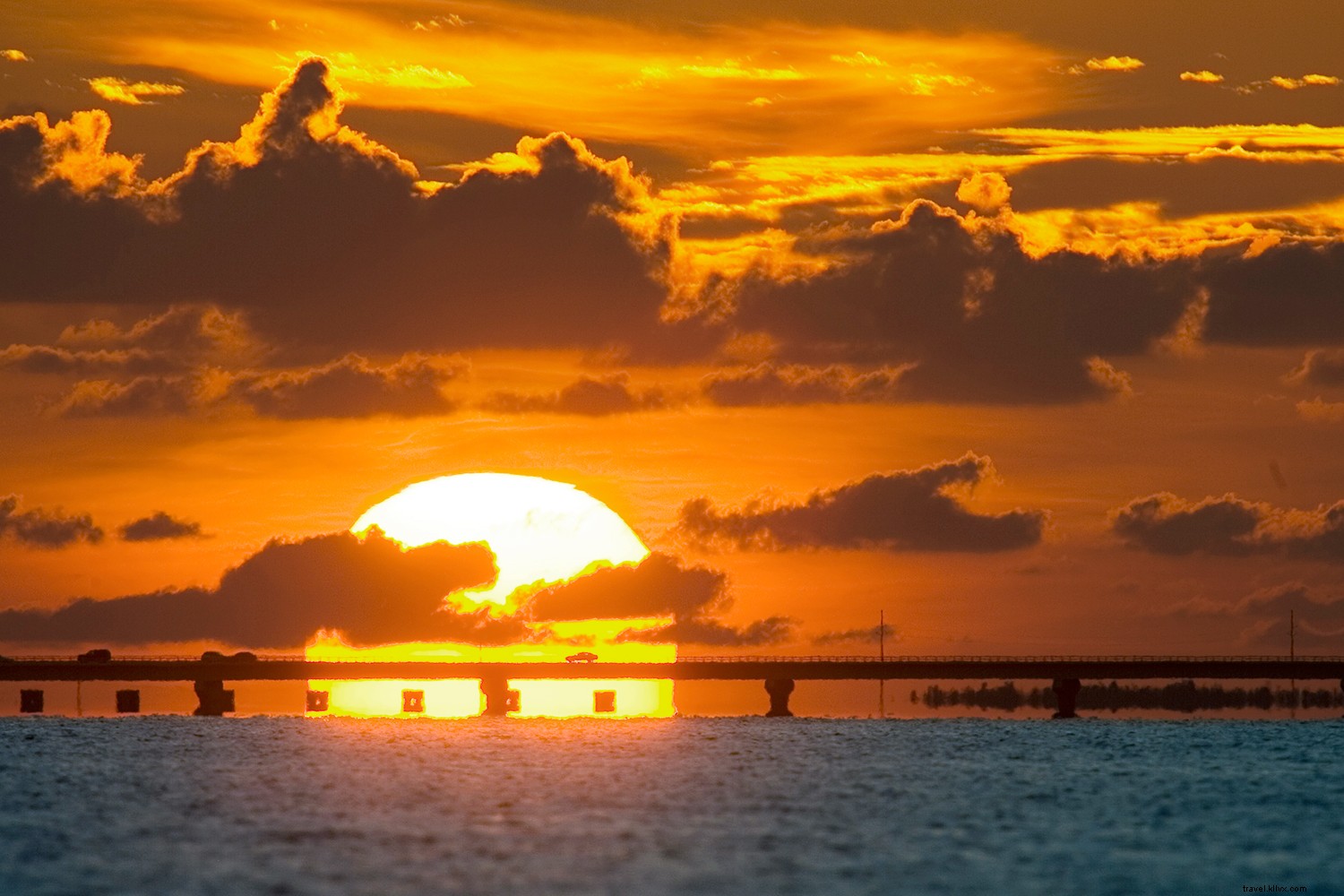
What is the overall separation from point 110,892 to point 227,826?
974 inches

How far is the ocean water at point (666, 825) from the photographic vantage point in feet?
227

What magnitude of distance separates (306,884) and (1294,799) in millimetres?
62982

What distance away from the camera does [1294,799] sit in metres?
110

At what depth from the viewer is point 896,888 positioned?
2630 inches

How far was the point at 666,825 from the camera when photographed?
3531 inches

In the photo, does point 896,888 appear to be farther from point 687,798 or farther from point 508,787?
point 508,787

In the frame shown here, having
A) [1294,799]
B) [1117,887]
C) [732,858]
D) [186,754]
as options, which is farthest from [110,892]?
[186,754]

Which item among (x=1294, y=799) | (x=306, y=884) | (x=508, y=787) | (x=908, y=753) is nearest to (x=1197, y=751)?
(x=908, y=753)

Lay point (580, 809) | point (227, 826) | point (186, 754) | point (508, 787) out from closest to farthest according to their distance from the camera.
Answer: point (227, 826), point (580, 809), point (508, 787), point (186, 754)

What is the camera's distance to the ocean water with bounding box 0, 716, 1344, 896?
69125mm

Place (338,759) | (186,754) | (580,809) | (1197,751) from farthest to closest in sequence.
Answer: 1. (1197,751)
2. (186,754)
3. (338,759)
4. (580,809)

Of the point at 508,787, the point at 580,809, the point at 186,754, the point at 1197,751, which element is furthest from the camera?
the point at 1197,751

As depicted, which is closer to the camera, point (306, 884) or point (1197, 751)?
point (306, 884)

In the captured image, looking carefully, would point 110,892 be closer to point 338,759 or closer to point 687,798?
point 687,798
